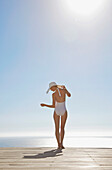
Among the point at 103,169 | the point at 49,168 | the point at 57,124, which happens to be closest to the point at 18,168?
the point at 49,168

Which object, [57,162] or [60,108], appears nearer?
[57,162]

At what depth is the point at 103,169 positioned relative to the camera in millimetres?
3352

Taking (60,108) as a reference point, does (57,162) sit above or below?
below

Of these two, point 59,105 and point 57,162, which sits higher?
point 59,105

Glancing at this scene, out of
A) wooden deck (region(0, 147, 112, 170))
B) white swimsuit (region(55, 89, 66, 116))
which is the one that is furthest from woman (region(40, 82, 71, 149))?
wooden deck (region(0, 147, 112, 170))

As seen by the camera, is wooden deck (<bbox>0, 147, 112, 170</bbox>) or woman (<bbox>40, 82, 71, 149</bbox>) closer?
wooden deck (<bbox>0, 147, 112, 170</bbox>)

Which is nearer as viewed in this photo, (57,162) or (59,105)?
(57,162)

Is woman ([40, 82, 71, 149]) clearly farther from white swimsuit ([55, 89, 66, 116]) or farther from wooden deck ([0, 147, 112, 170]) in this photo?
wooden deck ([0, 147, 112, 170])

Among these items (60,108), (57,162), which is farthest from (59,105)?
(57,162)

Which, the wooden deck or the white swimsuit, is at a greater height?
the white swimsuit

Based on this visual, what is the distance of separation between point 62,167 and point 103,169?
26.2 inches

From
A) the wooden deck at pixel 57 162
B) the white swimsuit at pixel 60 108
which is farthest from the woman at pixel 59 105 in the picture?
the wooden deck at pixel 57 162

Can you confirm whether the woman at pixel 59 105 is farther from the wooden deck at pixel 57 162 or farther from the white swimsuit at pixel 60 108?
the wooden deck at pixel 57 162

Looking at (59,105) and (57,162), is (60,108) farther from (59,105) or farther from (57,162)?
(57,162)
